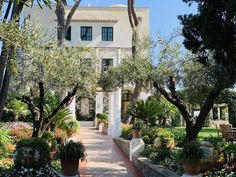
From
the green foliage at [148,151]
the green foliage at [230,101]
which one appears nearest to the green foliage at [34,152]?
the green foliage at [148,151]

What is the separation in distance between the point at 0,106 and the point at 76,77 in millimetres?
2849

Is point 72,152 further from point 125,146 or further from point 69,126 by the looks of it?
point 69,126

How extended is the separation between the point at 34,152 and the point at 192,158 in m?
3.78

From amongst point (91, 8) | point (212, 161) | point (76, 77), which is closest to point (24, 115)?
point (91, 8)

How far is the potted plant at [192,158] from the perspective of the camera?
855cm

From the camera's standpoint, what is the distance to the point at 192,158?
855 centimetres

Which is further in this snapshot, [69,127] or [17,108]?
[17,108]

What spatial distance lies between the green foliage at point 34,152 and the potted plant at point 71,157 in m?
1.16

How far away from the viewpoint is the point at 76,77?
1363 centimetres

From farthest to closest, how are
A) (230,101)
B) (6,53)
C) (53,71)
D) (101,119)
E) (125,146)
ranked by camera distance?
(101,119) → (230,101) → (125,146) → (53,71) → (6,53)

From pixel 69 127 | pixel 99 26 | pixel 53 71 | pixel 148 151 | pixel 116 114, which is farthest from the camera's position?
pixel 99 26

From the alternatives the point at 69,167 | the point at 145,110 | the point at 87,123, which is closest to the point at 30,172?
the point at 69,167

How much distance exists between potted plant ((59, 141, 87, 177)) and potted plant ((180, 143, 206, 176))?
2.19m

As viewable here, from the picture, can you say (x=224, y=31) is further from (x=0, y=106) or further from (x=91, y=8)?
(x=91, y=8)
